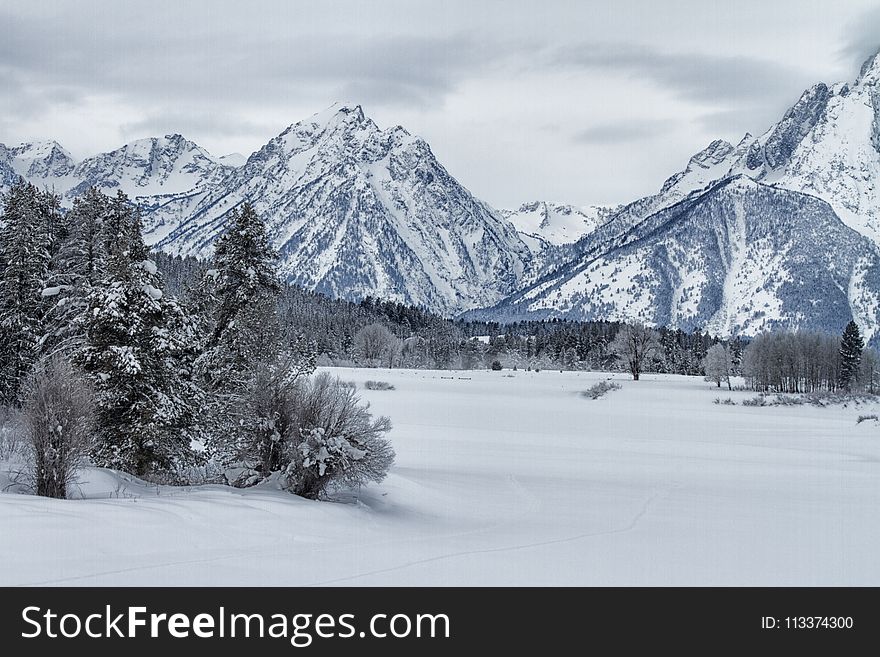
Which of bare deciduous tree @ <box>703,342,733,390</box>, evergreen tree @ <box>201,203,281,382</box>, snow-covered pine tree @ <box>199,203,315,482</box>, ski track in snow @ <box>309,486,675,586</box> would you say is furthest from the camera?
bare deciduous tree @ <box>703,342,733,390</box>

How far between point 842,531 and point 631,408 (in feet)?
167

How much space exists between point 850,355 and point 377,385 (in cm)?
6678

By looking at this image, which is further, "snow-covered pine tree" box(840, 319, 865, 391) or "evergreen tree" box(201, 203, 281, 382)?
"snow-covered pine tree" box(840, 319, 865, 391)

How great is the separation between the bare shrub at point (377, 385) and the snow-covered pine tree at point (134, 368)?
5574 cm

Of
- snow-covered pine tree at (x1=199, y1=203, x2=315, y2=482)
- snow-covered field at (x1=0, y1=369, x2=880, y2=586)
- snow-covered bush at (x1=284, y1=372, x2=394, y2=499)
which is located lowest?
snow-covered field at (x1=0, y1=369, x2=880, y2=586)

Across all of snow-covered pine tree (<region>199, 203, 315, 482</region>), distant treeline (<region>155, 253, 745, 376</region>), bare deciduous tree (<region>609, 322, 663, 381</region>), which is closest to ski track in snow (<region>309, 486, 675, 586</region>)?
snow-covered pine tree (<region>199, 203, 315, 482</region>)

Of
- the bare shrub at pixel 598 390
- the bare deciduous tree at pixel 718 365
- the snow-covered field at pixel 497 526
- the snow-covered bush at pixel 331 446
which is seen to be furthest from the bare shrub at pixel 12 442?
the bare deciduous tree at pixel 718 365

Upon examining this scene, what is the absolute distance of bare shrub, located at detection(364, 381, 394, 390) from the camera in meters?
78.7

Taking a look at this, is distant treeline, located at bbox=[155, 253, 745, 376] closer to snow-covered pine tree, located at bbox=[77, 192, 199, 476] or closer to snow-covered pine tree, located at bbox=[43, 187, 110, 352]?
snow-covered pine tree, located at bbox=[43, 187, 110, 352]

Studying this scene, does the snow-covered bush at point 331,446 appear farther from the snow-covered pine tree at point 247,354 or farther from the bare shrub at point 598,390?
the bare shrub at point 598,390

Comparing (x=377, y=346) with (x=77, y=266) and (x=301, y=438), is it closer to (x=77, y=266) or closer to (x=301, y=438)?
(x=77, y=266)

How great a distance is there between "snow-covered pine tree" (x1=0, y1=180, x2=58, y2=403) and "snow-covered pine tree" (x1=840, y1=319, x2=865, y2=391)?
103 m

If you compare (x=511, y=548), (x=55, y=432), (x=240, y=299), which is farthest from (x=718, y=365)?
(x=55, y=432)
